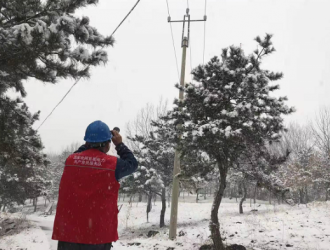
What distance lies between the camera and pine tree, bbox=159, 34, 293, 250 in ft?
23.4

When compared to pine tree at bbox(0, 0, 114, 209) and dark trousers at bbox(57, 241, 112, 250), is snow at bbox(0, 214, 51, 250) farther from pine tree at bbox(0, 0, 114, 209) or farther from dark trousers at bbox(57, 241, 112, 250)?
dark trousers at bbox(57, 241, 112, 250)

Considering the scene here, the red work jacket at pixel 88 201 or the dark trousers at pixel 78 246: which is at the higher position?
the red work jacket at pixel 88 201

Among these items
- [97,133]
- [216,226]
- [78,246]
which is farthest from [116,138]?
[216,226]

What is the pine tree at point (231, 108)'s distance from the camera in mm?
7133

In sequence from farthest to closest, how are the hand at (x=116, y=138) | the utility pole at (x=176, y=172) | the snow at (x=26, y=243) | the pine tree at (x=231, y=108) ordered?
the utility pole at (x=176, y=172) < the snow at (x=26, y=243) < the pine tree at (x=231, y=108) < the hand at (x=116, y=138)

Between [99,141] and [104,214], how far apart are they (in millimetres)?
564

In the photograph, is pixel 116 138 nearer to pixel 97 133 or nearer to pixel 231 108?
pixel 97 133

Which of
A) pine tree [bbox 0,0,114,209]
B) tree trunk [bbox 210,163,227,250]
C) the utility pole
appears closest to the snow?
pine tree [bbox 0,0,114,209]

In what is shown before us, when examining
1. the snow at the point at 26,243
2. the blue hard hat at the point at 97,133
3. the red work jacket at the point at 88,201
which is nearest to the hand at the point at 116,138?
the blue hard hat at the point at 97,133

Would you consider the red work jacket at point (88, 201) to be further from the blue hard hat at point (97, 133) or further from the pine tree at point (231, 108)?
the pine tree at point (231, 108)

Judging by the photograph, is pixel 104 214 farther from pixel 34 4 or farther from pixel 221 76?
pixel 221 76

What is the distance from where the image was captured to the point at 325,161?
2114 cm

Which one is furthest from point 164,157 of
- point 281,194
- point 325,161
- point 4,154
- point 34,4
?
point 325,161

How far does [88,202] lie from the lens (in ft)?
6.06
